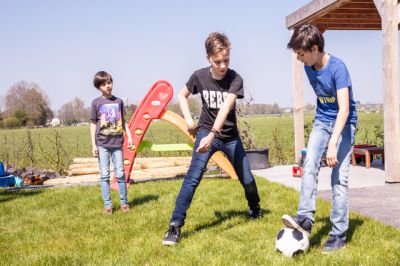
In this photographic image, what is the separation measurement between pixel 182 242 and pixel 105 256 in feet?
2.43

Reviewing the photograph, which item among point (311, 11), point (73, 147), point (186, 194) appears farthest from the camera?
point (73, 147)

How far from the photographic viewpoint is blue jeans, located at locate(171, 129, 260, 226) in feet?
14.5

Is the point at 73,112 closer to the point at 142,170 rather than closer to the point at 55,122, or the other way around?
the point at 55,122

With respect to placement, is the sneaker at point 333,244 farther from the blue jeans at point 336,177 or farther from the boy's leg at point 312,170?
the boy's leg at point 312,170

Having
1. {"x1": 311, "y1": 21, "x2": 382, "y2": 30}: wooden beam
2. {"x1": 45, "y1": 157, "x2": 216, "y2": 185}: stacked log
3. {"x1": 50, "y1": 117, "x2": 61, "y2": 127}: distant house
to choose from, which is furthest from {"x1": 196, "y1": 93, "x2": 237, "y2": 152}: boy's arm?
{"x1": 50, "y1": 117, "x2": 61, "y2": 127}: distant house

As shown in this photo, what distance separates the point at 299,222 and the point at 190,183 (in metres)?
1.15

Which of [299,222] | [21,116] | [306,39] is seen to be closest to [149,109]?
[299,222]

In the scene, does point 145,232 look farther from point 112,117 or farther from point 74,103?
point 74,103

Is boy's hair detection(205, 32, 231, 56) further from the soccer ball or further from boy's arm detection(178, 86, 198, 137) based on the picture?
the soccer ball

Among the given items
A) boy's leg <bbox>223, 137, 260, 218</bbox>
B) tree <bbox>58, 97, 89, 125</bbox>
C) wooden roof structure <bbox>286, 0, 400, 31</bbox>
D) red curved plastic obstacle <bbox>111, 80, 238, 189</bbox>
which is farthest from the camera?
tree <bbox>58, 97, 89, 125</bbox>

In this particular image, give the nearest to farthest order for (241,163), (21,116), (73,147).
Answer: (241,163) → (73,147) → (21,116)

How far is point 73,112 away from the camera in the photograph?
12431 centimetres

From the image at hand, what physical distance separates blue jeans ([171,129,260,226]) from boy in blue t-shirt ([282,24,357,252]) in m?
1.00

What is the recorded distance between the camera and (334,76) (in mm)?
3699
